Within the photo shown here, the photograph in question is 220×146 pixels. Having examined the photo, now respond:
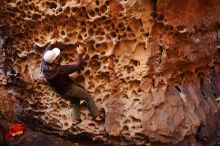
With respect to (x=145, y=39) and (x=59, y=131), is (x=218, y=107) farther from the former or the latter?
(x=59, y=131)

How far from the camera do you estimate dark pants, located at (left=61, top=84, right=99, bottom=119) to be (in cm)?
487

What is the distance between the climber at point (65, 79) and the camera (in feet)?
15.1

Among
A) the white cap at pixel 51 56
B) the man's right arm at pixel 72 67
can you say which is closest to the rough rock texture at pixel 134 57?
the man's right arm at pixel 72 67

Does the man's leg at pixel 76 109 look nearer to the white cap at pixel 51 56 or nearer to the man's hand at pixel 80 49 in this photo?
the man's hand at pixel 80 49

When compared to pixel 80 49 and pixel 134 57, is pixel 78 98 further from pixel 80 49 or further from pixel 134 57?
pixel 134 57

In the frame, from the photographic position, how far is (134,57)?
16.2 feet

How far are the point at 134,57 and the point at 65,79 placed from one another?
843 mm

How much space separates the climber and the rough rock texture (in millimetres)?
162

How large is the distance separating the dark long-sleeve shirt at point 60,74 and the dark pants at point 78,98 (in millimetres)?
82

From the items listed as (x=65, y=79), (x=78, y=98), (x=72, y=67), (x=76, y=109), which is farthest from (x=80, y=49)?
(x=76, y=109)

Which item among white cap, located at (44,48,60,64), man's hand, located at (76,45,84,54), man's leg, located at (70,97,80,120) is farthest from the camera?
man's leg, located at (70,97,80,120)

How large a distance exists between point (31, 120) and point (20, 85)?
21.2 inches

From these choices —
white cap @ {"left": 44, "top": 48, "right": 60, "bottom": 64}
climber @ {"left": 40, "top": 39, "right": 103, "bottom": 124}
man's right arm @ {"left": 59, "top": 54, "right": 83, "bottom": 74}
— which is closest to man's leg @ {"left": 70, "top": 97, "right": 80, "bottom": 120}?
climber @ {"left": 40, "top": 39, "right": 103, "bottom": 124}

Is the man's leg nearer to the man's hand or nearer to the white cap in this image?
the man's hand
